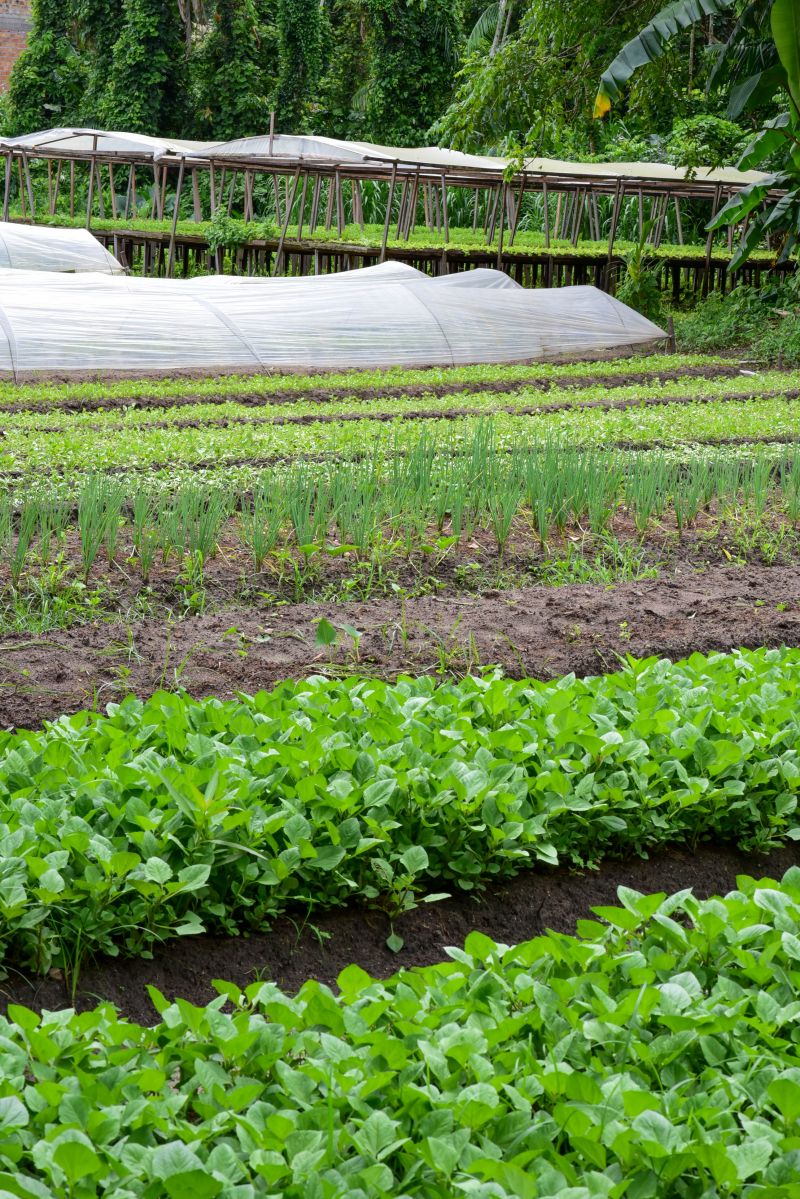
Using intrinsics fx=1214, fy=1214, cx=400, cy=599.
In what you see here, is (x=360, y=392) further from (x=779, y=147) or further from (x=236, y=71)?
(x=236, y=71)

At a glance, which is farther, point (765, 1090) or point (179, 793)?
point (179, 793)

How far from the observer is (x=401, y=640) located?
4102mm

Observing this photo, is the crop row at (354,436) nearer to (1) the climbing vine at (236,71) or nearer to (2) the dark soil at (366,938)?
(2) the dark soil at (366,938)

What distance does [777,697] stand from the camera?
3.37 m

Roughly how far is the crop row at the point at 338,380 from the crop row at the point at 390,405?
1.05 feet

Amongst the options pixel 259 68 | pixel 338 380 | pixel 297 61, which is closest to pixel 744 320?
pixel 338 380

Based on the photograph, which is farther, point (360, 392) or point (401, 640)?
point (360, 392)

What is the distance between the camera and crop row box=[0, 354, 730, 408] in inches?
381

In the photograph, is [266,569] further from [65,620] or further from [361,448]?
[361,448]

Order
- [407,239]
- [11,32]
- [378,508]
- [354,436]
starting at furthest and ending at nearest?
[11,32], [407,239], [354,436], [378,508]

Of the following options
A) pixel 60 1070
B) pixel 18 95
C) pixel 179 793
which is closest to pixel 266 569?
pixel 179 793

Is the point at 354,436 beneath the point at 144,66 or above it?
beneath

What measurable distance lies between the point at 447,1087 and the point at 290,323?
36.1 feet

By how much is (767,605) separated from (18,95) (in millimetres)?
31248
